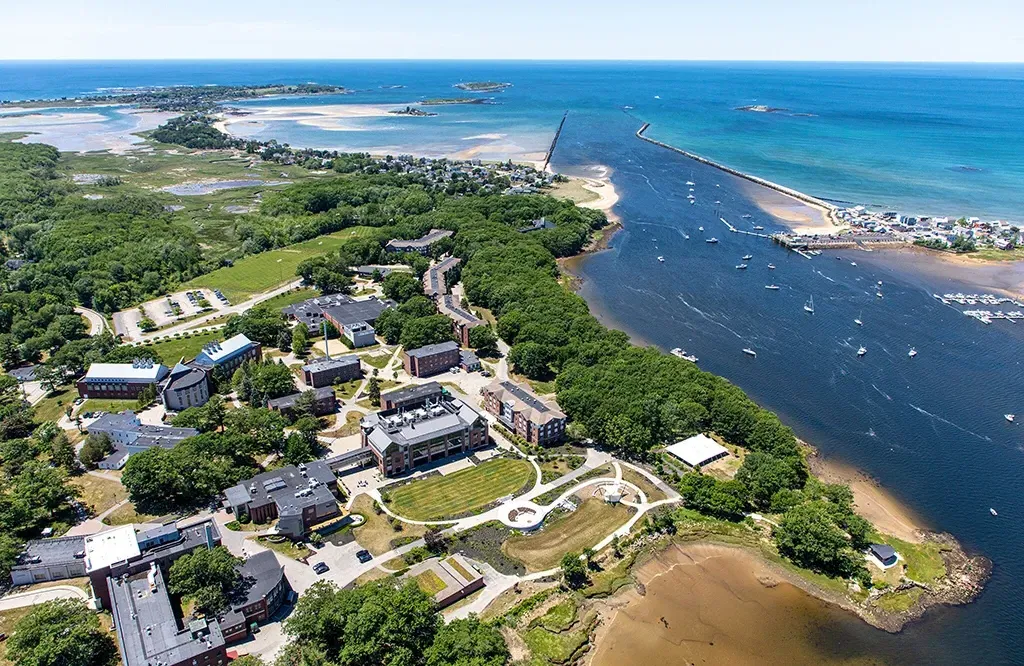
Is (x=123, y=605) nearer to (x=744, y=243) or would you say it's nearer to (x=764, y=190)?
(x=744, y=243)

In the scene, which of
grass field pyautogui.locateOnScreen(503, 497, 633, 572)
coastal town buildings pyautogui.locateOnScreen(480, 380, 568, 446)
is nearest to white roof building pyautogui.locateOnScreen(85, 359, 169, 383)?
coastal town buildings pyautogui.locateOnScreen(480, 380, 568, 446)

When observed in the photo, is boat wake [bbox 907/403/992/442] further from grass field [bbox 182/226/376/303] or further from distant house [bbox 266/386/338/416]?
grass field [bbox 182/226/376/303]

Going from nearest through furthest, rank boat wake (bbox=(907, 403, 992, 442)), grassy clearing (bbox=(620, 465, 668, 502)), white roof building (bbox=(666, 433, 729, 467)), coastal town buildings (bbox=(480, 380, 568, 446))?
grassy clearing (bbox=(620, 465, 668, 502))
white roof building (bbox=(666, 433, 729, 467))
coastal town buildings (bbox=(480, 380, 568, 446))
boat wake (bbox=(907, 403, 992, 442))

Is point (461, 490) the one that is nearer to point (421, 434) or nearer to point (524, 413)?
point (421, 434)

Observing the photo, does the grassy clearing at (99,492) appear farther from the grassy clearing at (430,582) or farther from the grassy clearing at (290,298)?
the grassy clearing at (290,298)

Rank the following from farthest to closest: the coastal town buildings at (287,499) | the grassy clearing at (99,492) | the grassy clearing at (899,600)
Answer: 1. the grassy clearing at (99,492)
2. the coastal town buildings at (287,499)
3. the grassy clearing at (899,600)

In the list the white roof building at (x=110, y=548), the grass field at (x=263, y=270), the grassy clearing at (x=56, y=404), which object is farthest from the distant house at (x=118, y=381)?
the grass field at (x=263, y=270)

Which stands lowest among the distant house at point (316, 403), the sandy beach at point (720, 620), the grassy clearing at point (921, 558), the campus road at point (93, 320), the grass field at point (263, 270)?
the grassy clearing at point (921, 558)
